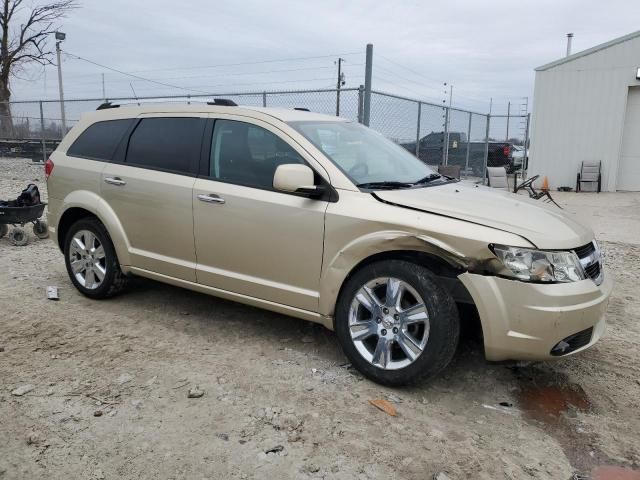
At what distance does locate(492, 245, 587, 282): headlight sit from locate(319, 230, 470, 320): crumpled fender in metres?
0.21

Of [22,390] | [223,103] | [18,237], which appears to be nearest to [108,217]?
[223,103]

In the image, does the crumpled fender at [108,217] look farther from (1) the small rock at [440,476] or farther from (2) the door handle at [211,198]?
(1) the small rock at [440,476]

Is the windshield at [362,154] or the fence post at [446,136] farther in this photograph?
the fence post at [446,136]

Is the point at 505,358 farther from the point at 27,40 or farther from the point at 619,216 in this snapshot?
the point at 27,40

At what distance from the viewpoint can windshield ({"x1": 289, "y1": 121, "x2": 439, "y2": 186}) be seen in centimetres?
377

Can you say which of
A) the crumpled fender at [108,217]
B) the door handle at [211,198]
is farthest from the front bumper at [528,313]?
the crumpled fender at [108,217]

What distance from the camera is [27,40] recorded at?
31453 millimetres

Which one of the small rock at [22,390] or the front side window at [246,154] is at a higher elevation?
the front side window at [246,154]

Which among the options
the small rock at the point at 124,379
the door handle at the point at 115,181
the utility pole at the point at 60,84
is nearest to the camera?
the small rock at the point at 124,379

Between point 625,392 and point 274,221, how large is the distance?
2.54 metres

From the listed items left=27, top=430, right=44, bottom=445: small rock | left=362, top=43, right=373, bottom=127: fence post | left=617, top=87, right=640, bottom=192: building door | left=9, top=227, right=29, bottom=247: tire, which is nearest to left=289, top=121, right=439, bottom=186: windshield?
left=27, top=430, right=44, bottom=445: small rock

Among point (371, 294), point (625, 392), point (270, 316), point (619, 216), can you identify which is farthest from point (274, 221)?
point (619, 216)

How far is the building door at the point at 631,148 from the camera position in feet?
49.6

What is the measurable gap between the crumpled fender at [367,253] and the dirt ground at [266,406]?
1.80 ft
